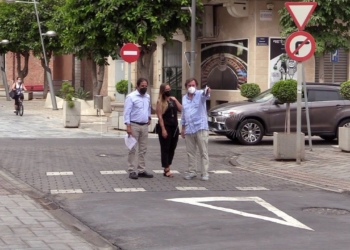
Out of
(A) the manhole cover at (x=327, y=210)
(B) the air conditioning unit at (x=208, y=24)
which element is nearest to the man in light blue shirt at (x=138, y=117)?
(A) the manhole cover at (x=327, y=210)

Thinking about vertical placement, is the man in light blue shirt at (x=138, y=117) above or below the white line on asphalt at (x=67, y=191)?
above

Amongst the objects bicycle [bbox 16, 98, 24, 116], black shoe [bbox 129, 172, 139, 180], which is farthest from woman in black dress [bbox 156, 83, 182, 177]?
bicycle [bbox 16, 98, 24, 116]

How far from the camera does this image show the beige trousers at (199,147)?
1266 centimetres

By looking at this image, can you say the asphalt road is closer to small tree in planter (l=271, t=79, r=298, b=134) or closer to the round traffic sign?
small tree in planter (l=271, t=79, r=298, b=134)

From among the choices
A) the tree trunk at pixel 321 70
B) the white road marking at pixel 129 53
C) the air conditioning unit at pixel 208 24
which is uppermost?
the air conditioning unit at pixel 208 24

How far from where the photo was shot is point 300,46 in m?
14.7

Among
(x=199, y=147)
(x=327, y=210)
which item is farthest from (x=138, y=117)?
(x=327, y=210)

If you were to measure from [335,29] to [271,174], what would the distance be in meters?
14.3

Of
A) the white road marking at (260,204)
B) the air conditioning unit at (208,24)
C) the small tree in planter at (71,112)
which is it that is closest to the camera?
the white road marking at (260,204)

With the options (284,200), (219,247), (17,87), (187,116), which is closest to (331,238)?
(219,247)

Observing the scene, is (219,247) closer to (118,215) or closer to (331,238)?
(331,238)

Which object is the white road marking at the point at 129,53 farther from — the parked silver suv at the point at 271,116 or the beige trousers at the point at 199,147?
the beige trousers at the point at 199,147

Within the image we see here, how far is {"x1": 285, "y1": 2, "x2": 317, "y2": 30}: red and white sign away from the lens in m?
14.7

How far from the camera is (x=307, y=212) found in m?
9.95
